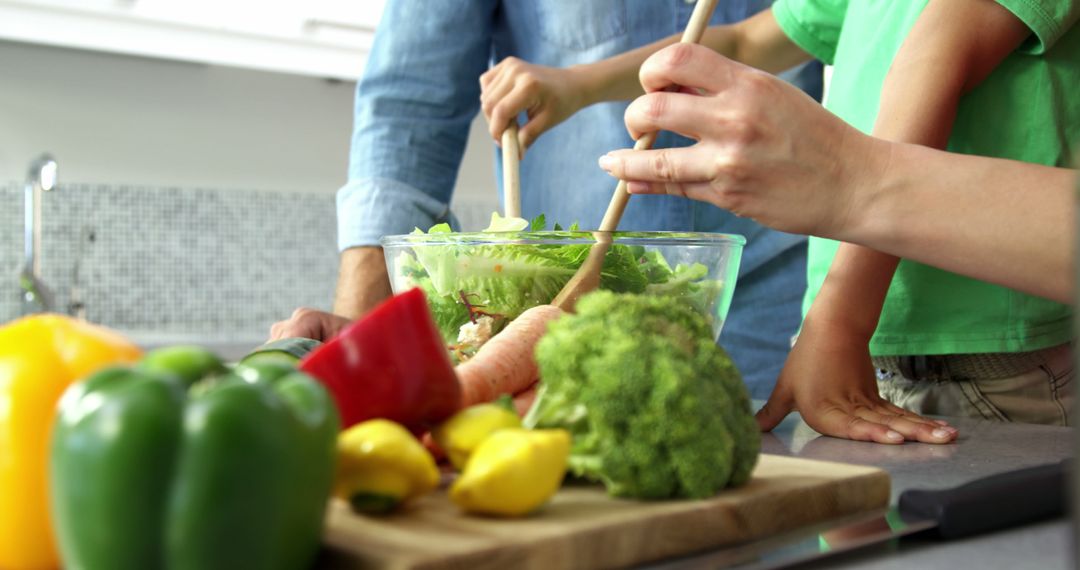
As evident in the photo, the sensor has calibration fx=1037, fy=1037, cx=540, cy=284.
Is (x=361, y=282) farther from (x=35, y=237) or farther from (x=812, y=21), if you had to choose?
(x=35, y=237)

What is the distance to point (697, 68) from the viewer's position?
2.90ft

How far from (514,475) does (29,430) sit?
0.24 meters

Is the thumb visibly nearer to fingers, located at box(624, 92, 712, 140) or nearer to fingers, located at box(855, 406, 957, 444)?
fingers, located at box(855, 406, 957, 444)

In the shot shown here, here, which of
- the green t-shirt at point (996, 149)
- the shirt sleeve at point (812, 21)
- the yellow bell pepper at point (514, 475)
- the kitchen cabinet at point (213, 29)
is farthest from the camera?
the kitchen cabinet at point (213, 29)

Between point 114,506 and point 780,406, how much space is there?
2.38 feet

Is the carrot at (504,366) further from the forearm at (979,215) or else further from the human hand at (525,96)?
the human hand at (525,96)

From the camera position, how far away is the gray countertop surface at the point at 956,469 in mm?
546

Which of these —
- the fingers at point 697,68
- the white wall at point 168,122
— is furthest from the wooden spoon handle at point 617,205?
the white wall at point 168,122

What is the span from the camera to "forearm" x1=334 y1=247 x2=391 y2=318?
1718 mm

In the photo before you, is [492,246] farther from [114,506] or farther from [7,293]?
[7,293]

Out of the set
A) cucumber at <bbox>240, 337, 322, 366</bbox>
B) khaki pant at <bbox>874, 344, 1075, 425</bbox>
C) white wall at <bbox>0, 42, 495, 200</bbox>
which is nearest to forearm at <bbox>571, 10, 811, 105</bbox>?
khaki pant at <bbox>874, 344, 1075, 425</bbox>

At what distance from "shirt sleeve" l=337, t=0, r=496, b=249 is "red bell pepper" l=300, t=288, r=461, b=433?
1187mm

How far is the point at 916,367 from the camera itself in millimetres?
1218

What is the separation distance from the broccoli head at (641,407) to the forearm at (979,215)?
325mm
